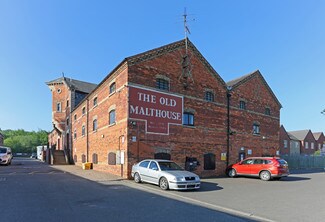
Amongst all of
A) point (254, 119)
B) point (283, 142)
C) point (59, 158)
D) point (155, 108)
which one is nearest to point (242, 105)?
point (254, 119)

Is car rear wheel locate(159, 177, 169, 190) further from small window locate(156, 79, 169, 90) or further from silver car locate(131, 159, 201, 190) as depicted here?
small window locate(156, 79, 169, 90)

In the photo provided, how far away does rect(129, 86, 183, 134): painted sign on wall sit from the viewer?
1833 centimetres

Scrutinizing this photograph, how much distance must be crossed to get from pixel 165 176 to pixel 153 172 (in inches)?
45.5

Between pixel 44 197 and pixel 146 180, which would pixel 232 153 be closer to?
pixel 146 180

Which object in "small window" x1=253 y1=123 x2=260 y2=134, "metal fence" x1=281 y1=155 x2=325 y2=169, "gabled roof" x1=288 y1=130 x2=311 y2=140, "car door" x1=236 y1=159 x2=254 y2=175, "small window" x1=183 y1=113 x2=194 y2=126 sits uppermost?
"small window" x1=183 y1=113 x2=194 y2=126

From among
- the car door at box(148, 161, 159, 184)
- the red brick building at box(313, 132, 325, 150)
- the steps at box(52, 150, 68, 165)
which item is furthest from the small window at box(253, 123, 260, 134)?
the red brick building at box(313, 132, 325, 150)

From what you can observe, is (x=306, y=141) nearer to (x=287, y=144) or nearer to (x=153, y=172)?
(x=287, y=144)

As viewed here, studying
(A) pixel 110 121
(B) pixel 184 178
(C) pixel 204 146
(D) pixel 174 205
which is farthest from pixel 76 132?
(D) pixel 174 205

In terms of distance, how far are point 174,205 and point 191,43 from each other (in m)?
15.8

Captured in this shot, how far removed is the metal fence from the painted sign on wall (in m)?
21.1

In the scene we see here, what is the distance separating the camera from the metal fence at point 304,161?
35162 millimetres

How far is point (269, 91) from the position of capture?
1216 inches

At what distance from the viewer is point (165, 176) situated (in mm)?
13438

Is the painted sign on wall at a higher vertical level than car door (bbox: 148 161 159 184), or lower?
higher
